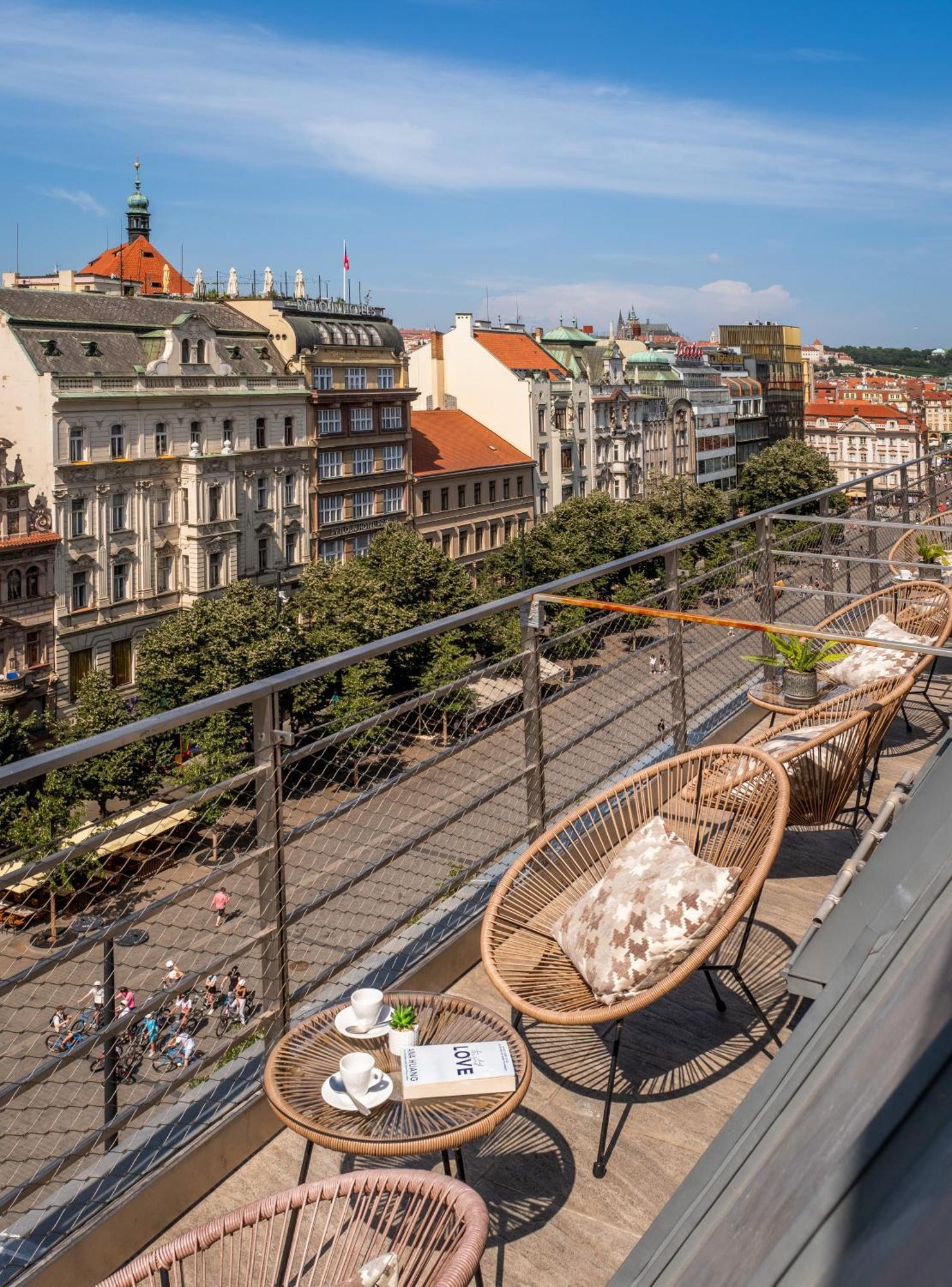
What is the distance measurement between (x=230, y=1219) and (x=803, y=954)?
1124mm

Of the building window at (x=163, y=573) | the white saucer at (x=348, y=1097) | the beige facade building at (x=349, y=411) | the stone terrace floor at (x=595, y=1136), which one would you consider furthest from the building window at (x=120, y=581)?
the white saucer at (x=348, y=1097)

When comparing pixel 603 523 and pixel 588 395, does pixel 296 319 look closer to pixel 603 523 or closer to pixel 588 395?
pixel 603 523

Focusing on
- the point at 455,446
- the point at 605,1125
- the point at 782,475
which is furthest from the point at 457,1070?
the point at 782,475

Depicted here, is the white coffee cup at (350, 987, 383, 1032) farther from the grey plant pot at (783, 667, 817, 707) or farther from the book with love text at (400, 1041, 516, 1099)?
the grey plant pot at (783, 667, 817, 707)

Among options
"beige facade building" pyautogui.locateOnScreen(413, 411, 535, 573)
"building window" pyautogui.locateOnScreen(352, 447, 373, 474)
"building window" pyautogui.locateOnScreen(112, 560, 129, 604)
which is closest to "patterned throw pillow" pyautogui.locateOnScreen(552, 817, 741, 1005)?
"building window" pyautogui.locateOnScreen(112, 560, 129, 604)

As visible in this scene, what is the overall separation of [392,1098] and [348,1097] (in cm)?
10

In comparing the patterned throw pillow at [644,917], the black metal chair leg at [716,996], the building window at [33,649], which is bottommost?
the building window at [33,649]

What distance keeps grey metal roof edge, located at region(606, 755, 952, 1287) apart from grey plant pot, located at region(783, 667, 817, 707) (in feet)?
15.4

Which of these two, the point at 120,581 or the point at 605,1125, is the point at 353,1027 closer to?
the point at 605,1125

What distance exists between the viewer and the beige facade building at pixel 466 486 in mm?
57750

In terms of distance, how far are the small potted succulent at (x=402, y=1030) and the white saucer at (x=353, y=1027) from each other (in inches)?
0.9

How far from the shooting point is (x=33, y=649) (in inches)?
1572

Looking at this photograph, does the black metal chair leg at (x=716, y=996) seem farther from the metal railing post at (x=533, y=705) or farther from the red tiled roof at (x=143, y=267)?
the red tiled roof at (x=143, y=267)

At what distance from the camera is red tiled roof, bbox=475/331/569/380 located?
66625 mm
